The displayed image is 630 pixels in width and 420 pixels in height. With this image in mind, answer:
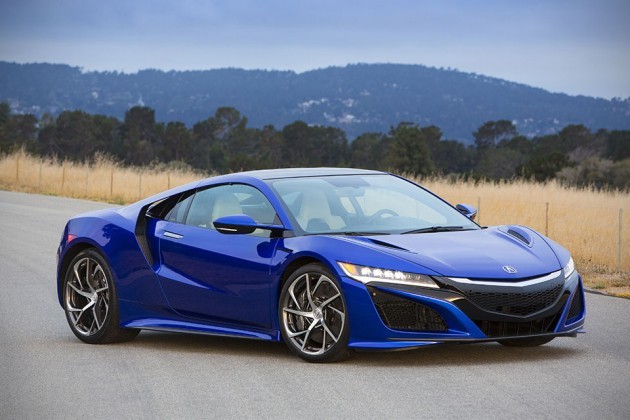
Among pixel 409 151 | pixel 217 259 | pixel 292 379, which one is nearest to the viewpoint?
pixel 292 379

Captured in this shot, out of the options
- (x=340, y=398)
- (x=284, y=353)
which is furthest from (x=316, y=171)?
(x=340, y=398)

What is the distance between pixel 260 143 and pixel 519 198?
9613 cm

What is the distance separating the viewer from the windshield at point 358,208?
8.50m

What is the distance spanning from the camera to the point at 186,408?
6.64 meters

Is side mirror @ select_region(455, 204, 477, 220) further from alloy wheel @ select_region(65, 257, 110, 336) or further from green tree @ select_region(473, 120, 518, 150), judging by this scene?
green tree @ select_region(473, 120, 518, 150)

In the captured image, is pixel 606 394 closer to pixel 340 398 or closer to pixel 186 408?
pixel 340 398

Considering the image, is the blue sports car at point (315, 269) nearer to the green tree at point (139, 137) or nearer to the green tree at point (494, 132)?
the green tree at point (139, 137)

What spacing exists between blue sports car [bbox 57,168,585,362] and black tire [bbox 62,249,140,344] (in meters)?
0.01

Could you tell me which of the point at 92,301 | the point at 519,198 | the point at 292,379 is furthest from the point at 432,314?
the point at 519,198

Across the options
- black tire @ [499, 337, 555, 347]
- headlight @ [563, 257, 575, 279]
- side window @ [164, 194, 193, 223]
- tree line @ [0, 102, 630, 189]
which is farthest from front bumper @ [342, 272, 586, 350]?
tree line @ [0, 102, 630, 189]

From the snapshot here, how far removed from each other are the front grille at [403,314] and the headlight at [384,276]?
91mm

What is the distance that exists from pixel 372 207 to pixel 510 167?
264ft

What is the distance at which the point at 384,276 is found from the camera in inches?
301

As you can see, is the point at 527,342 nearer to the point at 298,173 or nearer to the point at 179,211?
the point at 298,173
